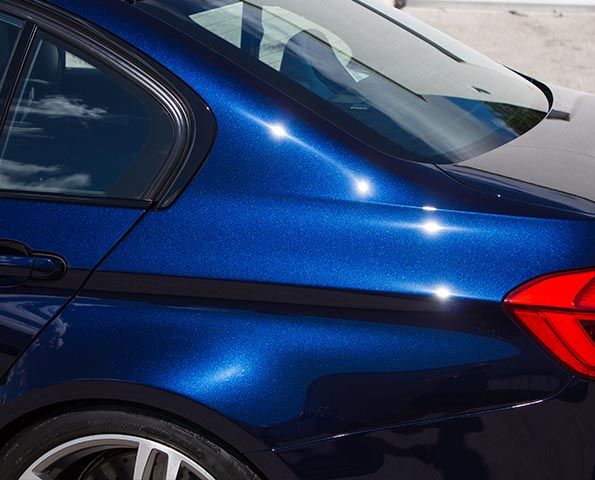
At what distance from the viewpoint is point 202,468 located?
2068 millimetres

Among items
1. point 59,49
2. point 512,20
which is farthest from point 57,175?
point 512,20

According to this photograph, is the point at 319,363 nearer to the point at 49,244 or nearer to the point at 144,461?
the point at 144,461

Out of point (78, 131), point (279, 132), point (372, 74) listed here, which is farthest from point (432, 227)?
point (78, 131)

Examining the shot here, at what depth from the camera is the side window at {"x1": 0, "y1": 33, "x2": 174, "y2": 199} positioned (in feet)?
7.00

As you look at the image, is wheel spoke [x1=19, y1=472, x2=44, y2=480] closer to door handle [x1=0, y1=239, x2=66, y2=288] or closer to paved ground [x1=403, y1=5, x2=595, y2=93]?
door handle [x1=0, y1=239, x2=66, y2=288]

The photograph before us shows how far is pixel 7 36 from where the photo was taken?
229 centimetres

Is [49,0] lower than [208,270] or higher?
higher

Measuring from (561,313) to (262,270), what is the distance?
1.91 feet

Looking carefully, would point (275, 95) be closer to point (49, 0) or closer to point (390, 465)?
point (49, 0)

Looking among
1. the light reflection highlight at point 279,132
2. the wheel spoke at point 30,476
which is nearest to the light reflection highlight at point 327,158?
the light reflection highlight at point 279,132

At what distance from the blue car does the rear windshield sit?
0.01 meters

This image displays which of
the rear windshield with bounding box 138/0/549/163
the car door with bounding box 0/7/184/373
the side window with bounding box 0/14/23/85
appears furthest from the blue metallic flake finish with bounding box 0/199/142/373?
the rear windshield with bounding box 138/0/549/163

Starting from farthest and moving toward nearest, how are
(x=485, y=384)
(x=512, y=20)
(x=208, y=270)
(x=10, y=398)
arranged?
(x=512, y=20) < (x=10, y=398) < (x=208, y=270) < (x=485, y=384)

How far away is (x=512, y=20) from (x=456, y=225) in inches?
299
